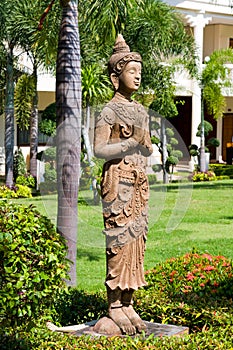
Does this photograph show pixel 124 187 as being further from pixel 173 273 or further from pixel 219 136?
pixel 219 136

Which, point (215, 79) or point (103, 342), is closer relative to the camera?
point (103, 342)

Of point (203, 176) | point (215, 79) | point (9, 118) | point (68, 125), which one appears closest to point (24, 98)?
point (9, 118)

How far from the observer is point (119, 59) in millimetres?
5711

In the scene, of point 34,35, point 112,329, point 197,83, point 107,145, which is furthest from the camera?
point 197,83

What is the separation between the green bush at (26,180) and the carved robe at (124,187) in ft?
44.9

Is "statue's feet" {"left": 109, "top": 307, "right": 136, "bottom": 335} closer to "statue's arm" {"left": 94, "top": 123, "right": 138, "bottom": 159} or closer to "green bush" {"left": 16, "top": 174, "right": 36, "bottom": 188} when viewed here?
"statue's arm" {"left": 94, "top": 123, "right": 138, "bottom": 159}

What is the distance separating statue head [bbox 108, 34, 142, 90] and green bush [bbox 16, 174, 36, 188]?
13.6 meters

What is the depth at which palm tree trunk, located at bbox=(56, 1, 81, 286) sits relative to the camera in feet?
25.3

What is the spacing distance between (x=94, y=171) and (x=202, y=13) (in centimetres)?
2004

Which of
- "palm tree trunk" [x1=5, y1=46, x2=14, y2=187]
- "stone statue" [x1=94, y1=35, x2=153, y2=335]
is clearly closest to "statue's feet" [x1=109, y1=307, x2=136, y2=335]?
"stone statue" [x1=94, y1=35, x2=153, y2=335]

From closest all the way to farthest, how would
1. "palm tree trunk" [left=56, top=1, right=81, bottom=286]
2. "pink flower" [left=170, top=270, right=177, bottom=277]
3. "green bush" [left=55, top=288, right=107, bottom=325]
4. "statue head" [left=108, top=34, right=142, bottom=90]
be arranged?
"statue head" [left=108, top=34, right=142, bottom=90] < "green bush" [left=55, top=288, right=107, bottom=325] < "pink flower" [left=170, top=270, right=177, bottom=277] < "palm tree trunk" [left=56, top=1, right=81, bottom=286]

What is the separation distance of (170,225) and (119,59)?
63.8 inches

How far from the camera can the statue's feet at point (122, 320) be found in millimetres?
5738

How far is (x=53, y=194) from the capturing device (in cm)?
661
